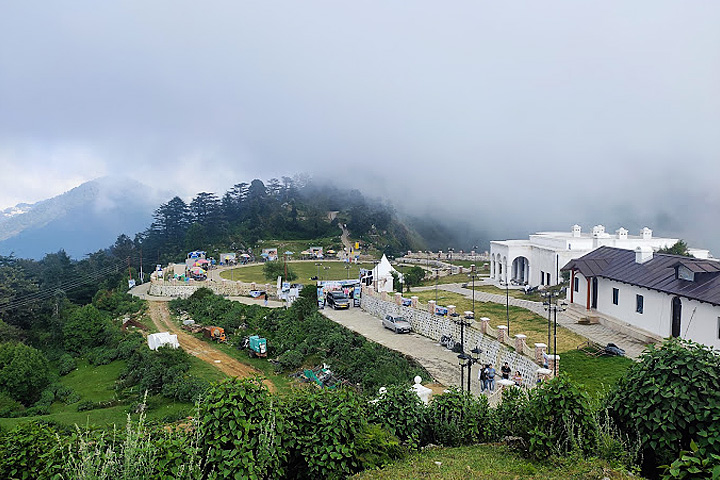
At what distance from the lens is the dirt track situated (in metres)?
22.3

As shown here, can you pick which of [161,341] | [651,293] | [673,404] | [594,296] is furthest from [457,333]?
[161,341]

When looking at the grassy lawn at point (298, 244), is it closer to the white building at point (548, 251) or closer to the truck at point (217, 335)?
the white building at point (548, 251)

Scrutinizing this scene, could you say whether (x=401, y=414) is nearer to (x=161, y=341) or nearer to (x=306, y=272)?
(x=161, y=341)

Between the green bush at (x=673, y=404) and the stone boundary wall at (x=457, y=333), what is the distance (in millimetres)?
7716

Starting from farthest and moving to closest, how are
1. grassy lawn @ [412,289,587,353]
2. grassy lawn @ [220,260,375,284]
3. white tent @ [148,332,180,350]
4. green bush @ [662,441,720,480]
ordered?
grassy lawn @ [220,260,375,284] < white tent @ [148,332,180,350] < grassy lawn @ [412,289,587,353] < green bush @ [662,441,720,480]

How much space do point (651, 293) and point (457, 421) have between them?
46.5ft

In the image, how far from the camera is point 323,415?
5.85 meters

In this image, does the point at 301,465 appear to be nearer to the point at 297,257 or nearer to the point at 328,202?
the point at 297,257

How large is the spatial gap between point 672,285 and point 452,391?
13264 millimetres

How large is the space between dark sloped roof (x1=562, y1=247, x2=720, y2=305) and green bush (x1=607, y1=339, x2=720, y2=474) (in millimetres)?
11154

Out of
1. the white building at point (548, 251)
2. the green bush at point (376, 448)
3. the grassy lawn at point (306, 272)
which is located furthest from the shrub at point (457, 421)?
the grassy lawn at point (306, 272)

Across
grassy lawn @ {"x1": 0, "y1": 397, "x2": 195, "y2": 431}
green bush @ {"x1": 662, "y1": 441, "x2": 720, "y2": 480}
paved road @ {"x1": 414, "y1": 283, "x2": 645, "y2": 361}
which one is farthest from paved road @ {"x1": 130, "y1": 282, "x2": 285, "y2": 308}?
green bush @ {"x1": 662, "y1": 441, "x2": 720, "y2": 480}

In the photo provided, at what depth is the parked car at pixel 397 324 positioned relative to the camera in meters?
21.6

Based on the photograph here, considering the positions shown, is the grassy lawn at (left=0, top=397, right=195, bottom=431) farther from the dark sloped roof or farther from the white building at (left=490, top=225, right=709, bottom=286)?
the white building at (left=490, top=225, right=709, bottom=286)
